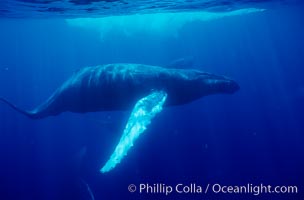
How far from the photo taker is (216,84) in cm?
1273

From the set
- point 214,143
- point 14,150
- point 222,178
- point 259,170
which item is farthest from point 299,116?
point 14,150

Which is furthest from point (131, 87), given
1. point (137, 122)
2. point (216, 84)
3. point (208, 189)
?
point (208, 189)

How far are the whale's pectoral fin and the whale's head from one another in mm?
1833

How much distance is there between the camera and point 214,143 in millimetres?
29812

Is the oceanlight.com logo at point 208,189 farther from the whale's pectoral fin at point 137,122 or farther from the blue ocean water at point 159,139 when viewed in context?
the whale's pectoral fin at point 137,122

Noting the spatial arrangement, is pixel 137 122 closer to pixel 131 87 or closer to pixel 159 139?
pixel 131 87

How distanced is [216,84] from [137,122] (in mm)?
3951

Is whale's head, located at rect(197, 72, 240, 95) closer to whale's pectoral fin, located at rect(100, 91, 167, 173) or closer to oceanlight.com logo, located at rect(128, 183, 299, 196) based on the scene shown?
whale's pectoral fin, located at rect(100, 91, 167, 173)

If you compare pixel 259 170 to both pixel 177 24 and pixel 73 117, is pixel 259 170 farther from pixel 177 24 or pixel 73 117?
pixel 177 24

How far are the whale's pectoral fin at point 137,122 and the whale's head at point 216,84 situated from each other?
183 cm

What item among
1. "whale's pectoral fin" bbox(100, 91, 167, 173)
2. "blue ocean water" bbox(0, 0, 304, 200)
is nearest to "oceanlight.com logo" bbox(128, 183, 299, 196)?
"blue ocean water" bbox(0, 0, 304, 200)

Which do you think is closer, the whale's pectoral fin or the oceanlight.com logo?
the whale's pectoral fin

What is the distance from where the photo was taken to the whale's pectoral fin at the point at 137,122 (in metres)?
9.23

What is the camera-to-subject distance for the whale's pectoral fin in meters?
9.23
